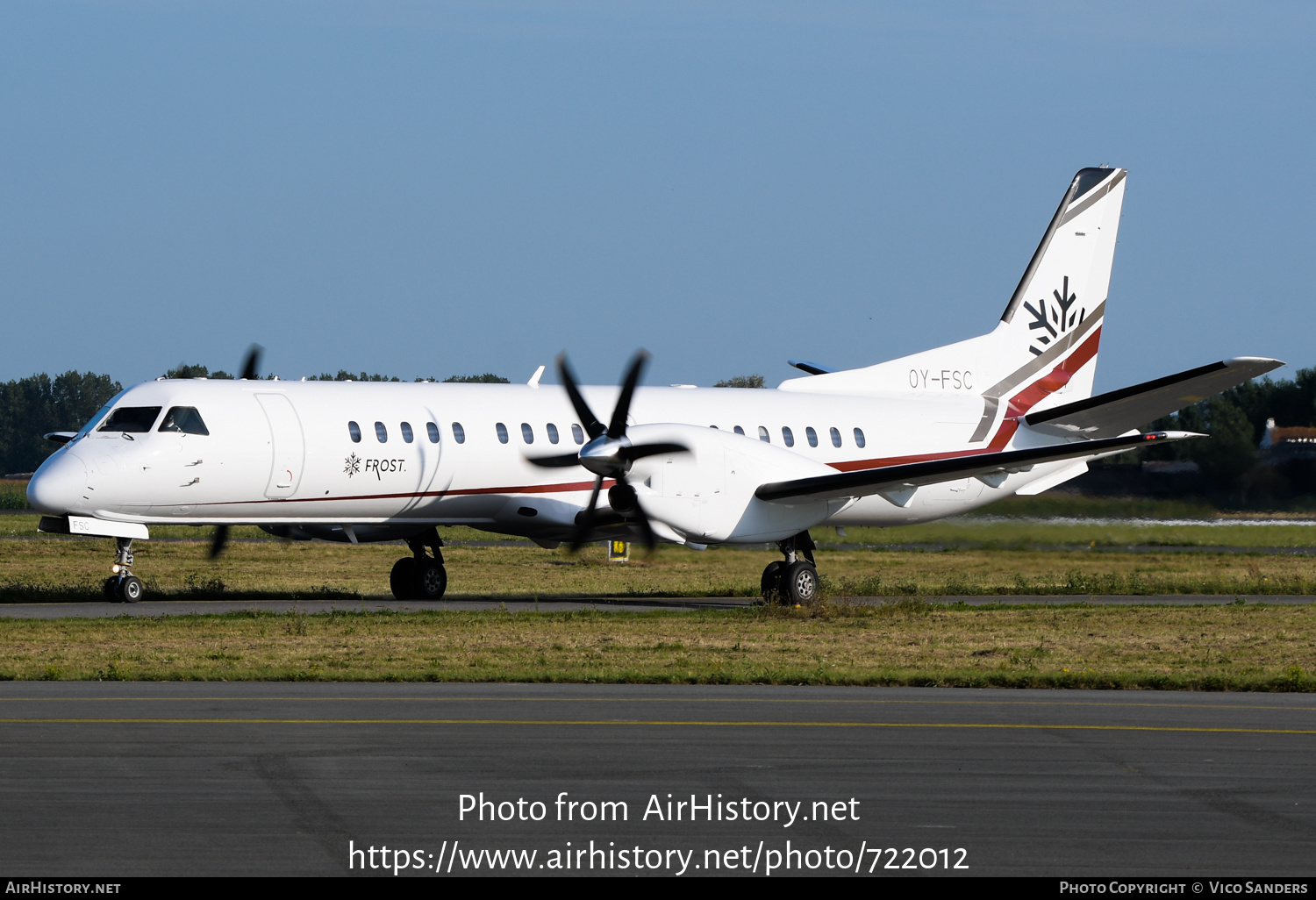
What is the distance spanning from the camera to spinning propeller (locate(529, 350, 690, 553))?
22.1 metres

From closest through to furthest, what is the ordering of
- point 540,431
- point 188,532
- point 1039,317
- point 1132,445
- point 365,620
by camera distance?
1. point 365,620
2. point 1132,445
3. point 540,431
4. point 1039,317
5. point 188,532

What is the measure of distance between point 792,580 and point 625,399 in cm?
430

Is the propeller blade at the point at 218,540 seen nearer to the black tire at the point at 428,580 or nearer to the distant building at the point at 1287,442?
the black tire at the point at 428,580

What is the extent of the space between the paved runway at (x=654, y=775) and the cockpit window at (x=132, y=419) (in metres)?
8.75

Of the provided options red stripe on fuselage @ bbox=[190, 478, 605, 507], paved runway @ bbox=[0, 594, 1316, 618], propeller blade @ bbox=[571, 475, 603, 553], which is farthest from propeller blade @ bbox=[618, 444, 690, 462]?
paved runway @ bbox=[0, 594, 1316, 618]

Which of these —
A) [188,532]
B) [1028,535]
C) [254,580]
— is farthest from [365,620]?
[188,532]

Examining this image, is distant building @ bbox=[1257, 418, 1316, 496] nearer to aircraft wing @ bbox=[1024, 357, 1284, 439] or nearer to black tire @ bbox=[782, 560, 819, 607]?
aircraft wing @ bbox=[1024, 357, 1284, 439]

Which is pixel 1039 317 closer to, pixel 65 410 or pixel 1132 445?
pixel 1132 445

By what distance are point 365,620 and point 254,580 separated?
38.9 ft

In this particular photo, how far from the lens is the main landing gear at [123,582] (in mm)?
23312

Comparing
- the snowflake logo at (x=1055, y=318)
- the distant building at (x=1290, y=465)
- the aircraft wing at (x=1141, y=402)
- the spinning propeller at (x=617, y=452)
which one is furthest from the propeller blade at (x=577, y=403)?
the distant building at (x=1290, y=465)

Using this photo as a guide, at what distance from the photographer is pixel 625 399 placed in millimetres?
22438

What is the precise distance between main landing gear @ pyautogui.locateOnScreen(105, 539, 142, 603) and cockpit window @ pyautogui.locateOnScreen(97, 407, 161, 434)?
1.79 metres

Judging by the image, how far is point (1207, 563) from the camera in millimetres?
38656
